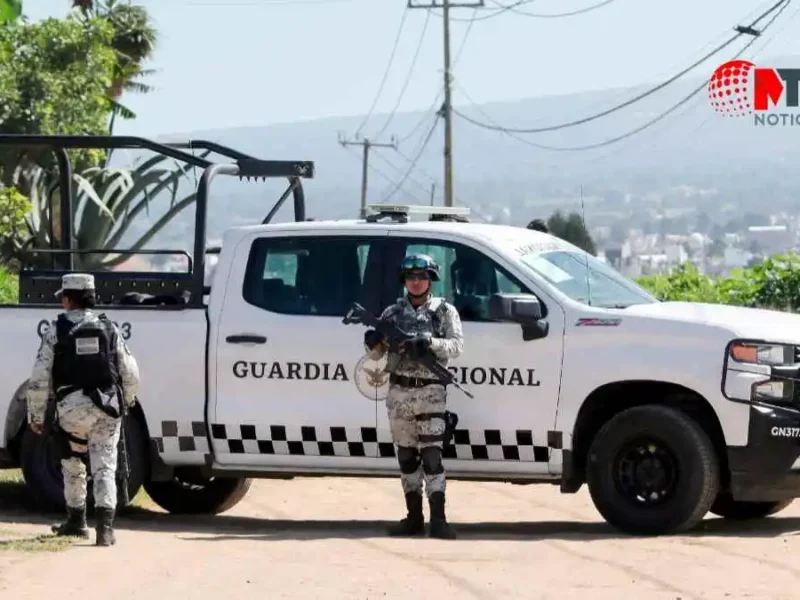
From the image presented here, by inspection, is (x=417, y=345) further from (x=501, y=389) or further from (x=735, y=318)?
(x=735, y=318)

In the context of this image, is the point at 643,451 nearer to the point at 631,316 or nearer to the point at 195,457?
the point at 631,316

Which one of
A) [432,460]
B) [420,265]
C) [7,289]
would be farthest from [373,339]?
[7,289]

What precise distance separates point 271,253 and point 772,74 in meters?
43.3

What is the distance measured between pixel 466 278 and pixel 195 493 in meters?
2.65

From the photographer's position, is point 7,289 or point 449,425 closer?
point 449,425

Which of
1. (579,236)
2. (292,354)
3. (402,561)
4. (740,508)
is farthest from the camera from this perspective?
(579,236)

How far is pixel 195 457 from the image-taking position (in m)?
10.8

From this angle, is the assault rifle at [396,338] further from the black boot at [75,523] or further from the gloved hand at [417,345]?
the black boot at [75,523]

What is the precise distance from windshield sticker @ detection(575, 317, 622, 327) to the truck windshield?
22 cm

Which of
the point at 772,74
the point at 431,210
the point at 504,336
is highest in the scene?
the point at 772,74

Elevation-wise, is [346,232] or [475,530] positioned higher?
[346,232]

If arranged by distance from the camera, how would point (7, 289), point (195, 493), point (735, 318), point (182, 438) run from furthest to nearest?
point (7, 289)
point (195, 493)
point (182, 438)
point (735, 318)

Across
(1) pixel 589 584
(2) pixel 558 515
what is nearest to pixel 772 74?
(2) pixel 558 515

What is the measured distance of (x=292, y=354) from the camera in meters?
10.5
